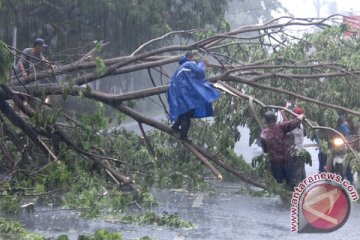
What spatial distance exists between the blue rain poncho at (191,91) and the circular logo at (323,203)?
279 cm

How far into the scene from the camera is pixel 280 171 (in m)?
11.7

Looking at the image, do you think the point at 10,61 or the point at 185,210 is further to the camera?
the point at 185,210

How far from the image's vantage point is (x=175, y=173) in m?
12.2

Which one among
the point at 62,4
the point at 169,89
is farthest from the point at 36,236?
the point at 62,4

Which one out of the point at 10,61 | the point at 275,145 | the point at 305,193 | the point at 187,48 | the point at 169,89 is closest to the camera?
the point at 305,193

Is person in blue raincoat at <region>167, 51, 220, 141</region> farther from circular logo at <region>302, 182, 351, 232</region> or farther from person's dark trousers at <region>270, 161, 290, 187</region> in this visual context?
circular logo at <region>302, 182, 351, 232</region>

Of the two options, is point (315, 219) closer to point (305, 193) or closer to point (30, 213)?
point (305, 193)

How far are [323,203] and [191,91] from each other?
3.18 m

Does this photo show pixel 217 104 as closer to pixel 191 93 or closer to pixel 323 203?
pixel 191 93

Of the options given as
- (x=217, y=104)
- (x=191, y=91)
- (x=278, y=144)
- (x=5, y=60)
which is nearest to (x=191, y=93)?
(x=191, y=91)

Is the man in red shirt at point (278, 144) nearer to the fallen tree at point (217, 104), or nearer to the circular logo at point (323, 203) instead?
the fallen tree at point (217, 104)

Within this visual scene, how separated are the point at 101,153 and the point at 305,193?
4.88 meters

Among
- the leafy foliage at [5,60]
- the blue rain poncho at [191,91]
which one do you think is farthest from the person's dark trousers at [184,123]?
the leafy foliage at [5,60]

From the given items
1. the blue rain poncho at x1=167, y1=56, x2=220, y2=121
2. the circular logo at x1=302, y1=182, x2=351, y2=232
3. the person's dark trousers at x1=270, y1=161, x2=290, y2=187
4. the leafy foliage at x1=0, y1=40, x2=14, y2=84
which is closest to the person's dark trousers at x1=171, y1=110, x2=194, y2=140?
the blue rain poncho at x1=167, y1=56, x2=220, y2=121
